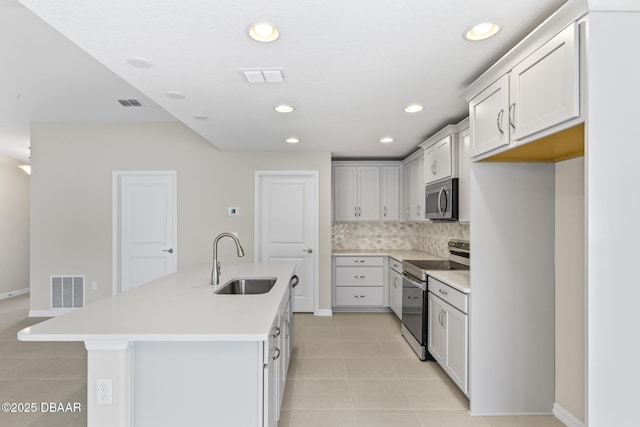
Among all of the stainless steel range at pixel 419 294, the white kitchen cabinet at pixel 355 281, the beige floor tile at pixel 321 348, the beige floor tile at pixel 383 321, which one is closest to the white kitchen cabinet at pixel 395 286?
the beige floor tile at pixel 383 321

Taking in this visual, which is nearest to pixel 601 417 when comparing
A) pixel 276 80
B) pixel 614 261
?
pixel 614 261

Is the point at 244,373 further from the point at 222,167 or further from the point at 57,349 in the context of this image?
the point at 222,167

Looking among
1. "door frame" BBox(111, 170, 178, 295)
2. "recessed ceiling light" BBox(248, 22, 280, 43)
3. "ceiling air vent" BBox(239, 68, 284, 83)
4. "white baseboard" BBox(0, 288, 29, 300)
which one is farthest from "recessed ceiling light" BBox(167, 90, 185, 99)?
"white baseboard" BBox(0, 288, 29, 300)

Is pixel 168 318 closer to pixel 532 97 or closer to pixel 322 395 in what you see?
pixel 322 395

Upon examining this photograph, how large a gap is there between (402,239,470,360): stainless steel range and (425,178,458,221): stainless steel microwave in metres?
0.49

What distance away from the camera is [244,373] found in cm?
160

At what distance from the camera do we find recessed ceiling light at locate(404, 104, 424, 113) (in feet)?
9.52

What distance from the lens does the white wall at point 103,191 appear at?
4543 mm

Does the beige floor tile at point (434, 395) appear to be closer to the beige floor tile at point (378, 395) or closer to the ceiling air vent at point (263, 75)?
the beige floor tile at point (378, 395)

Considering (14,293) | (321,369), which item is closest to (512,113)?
(321,369)

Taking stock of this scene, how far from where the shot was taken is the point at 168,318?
1.65m

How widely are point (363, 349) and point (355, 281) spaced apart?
147cm

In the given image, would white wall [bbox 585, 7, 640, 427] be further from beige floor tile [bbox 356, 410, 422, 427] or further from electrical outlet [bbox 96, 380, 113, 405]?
electrical outlet [bbox 96, 380, 113, 405]

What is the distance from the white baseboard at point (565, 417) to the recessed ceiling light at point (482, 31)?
2420mm
